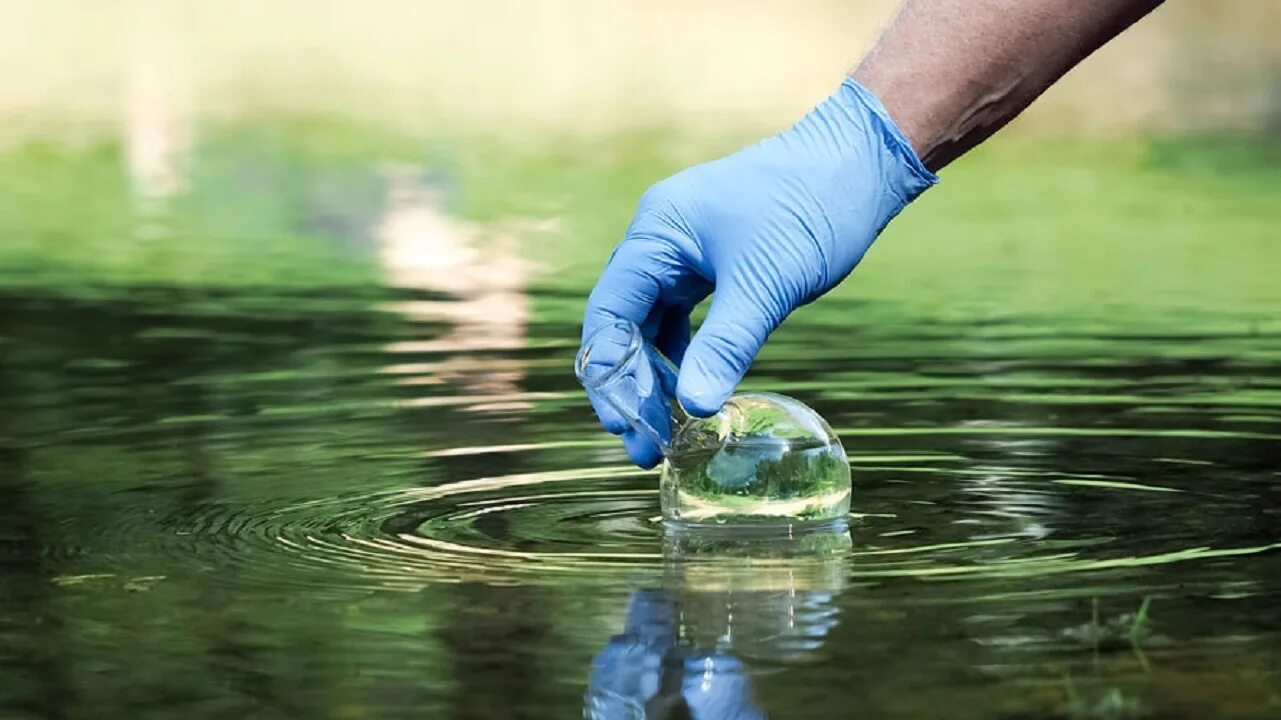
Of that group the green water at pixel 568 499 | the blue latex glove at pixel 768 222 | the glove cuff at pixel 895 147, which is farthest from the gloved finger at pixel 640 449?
the glove cuff at pixel 895 147

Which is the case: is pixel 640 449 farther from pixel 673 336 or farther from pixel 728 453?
pixel 673 336

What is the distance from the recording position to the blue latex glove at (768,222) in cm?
417

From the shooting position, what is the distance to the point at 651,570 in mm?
3695

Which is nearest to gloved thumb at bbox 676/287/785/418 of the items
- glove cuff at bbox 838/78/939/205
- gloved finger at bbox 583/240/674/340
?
gloved finger at bbox 583/240/674/340

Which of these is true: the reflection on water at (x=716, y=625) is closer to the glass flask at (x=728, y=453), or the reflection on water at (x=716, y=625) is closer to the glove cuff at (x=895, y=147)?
the glass flask at (x=728, y=453)

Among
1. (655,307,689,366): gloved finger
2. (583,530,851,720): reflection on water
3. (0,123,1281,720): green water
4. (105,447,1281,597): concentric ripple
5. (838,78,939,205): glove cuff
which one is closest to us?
(583,530,851,720): reflection on water

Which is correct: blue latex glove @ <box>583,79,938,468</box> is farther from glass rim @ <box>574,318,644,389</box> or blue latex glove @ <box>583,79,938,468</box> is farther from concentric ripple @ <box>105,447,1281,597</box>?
concentric ripple @ <box>105,447,1281,597</box>

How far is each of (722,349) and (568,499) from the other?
441 millimetres

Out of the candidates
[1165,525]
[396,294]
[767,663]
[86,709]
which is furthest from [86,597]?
[396,294]

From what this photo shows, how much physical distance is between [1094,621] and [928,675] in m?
0.35

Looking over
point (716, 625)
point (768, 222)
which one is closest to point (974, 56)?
point (768, 222)

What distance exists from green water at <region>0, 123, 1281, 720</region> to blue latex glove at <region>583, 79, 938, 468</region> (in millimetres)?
365

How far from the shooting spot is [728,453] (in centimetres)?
407

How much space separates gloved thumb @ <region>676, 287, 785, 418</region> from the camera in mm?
4027
